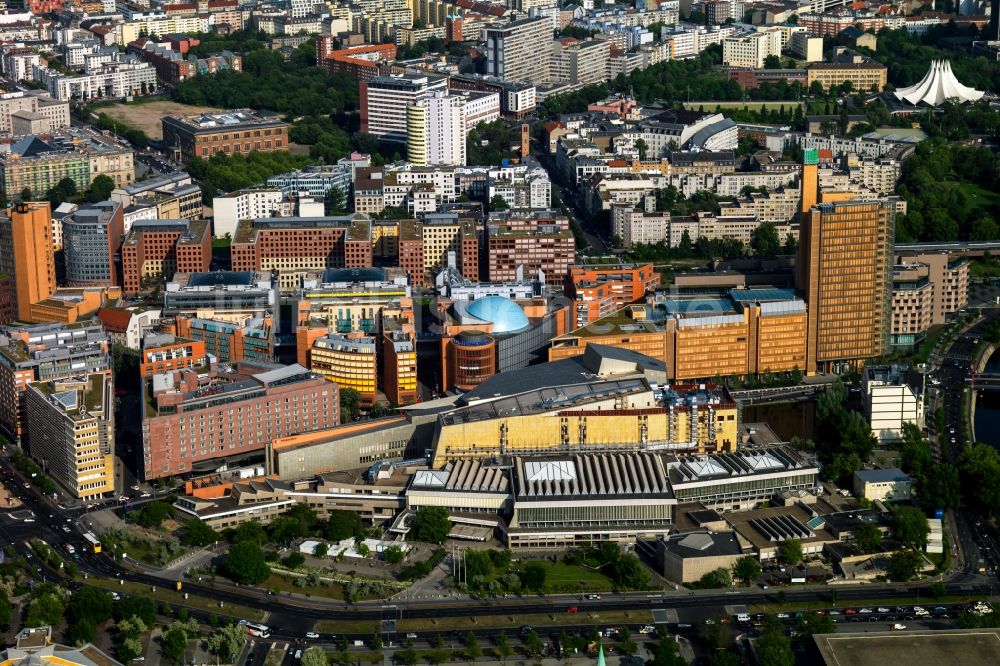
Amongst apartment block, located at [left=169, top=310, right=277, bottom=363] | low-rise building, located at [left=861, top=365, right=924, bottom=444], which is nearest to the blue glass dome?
apartment block, located at [left=169, top=310, right=277, bottom=363]

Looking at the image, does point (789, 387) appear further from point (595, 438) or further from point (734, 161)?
point (734, 161)

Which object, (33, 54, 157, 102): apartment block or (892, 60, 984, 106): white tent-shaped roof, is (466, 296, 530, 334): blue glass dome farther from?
(33, 54, 157, 102): apartment block

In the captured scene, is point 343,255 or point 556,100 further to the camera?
point 556,100

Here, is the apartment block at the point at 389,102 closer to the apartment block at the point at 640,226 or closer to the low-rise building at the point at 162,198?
the low-rise building at the point at 162,198

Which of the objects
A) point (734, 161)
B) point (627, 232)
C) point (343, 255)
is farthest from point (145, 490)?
point (734, 161)

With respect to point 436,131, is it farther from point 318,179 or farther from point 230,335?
point 230,335
